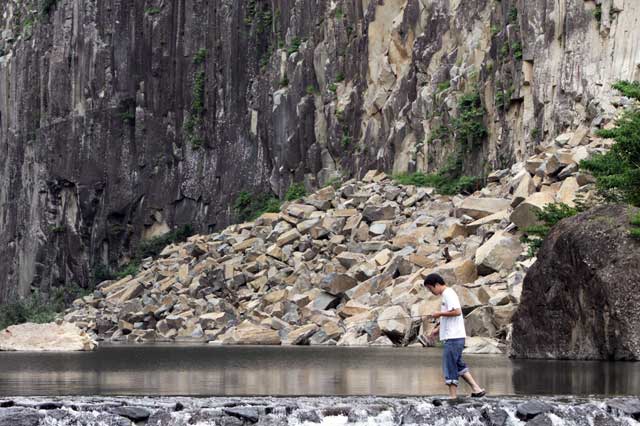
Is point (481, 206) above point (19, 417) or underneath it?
above

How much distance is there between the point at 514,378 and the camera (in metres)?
23.2

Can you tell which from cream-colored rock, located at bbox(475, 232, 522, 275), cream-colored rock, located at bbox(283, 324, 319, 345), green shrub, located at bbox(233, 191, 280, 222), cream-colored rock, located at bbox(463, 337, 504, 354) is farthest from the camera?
green shrub, located at bbox(233, 191, 280, 222)

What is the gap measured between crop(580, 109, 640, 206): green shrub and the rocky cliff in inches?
535

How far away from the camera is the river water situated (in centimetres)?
2111

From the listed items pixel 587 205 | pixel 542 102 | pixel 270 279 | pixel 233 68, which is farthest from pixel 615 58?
pixel 233 68

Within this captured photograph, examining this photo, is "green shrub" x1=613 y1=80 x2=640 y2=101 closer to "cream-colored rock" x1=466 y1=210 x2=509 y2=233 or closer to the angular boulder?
"cream-colored rock" x1=466 y1=210 x2=509 y2=233

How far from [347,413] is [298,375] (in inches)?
296

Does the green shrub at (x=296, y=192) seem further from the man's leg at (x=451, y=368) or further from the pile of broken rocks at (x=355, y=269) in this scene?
the man's leg at (x=451, y=368)

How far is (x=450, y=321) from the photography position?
1894cm

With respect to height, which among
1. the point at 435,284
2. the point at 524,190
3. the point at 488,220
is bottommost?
the point at 435,284

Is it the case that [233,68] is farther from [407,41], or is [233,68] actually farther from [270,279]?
[270,279]

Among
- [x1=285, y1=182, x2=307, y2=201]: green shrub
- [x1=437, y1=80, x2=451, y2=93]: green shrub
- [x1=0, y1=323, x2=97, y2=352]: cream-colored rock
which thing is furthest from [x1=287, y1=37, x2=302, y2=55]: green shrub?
[x1=0, y1=323, x2=97, y2=352]: cream-colored rock

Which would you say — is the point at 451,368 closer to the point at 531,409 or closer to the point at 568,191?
the point at 531,409

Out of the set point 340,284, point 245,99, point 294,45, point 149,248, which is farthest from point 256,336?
point 149,248
